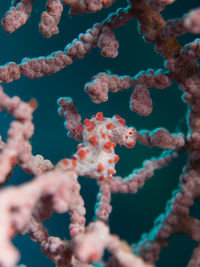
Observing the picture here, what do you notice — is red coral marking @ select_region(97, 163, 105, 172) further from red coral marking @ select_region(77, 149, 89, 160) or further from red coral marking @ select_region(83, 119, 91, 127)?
red coral marking @ select_region(83, 119, 91, 127)

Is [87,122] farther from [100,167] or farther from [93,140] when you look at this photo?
[100,167]

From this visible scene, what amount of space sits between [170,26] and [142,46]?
8.82 ft

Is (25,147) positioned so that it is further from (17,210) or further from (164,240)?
(164,240)

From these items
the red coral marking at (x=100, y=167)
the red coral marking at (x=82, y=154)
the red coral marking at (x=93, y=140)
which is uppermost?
the red coral marking at (x=93, y=140)

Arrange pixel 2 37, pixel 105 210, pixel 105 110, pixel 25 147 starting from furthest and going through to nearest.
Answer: pixel 2 37 → pixel 105 110 → pixel 105 210 → pixel 25 147

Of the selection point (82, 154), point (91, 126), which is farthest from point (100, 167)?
point (91, 126)

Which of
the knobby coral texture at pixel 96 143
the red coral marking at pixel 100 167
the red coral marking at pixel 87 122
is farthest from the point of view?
the red coral marking at pixel 87 122

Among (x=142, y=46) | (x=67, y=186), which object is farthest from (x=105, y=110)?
(x=67, y=186)

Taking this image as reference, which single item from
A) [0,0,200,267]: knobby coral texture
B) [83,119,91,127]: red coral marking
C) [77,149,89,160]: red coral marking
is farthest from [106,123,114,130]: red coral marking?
[77,149,89,160]: red coral marking

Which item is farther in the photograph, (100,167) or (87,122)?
(87,122)

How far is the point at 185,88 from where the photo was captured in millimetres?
1834

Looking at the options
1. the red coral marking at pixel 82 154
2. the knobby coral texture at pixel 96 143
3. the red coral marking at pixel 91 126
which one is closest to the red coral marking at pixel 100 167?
the knobby coral texture at pixel 96 143

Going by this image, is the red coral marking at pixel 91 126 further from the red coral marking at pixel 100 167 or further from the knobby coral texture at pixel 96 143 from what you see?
the red coral marking at pixel 100 167

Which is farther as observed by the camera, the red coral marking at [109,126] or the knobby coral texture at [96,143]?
the red coral marking at [109,126]
